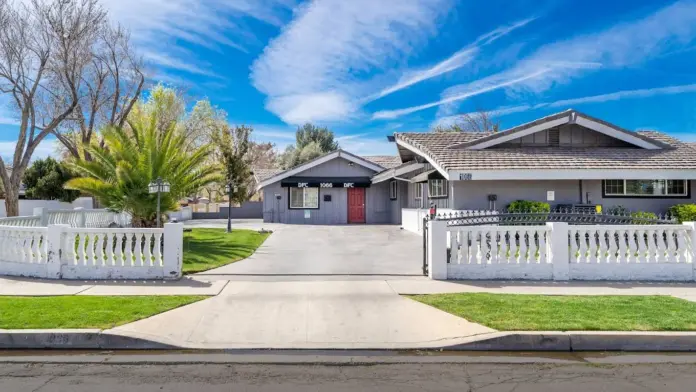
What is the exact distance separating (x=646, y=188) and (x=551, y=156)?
4010 mm

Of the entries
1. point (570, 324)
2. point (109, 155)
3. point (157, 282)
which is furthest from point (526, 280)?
point (109, 155)

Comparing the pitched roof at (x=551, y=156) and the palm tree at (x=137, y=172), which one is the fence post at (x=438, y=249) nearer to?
the pitched roof at (x=551, y=156)

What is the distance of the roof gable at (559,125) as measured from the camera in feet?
57.7

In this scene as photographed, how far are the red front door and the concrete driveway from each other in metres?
10.9

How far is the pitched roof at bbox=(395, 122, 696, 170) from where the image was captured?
51.4 feet

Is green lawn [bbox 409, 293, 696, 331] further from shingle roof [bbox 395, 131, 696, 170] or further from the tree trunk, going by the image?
the tree trunk

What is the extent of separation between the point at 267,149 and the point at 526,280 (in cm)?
5273

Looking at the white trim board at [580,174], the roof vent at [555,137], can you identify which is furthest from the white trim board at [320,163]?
the white trim board at [580,174]

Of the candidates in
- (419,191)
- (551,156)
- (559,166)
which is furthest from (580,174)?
(419,191)

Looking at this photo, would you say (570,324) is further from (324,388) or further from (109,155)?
(109,155)

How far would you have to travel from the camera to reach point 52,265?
8.92 m

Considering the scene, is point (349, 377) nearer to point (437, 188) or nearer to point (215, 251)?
point (215, 251)

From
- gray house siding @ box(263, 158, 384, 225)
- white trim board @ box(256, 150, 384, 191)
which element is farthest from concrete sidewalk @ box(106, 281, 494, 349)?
gray house siding @ box(263, 158, 384, 225)

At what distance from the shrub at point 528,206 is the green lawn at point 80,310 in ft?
37.4
